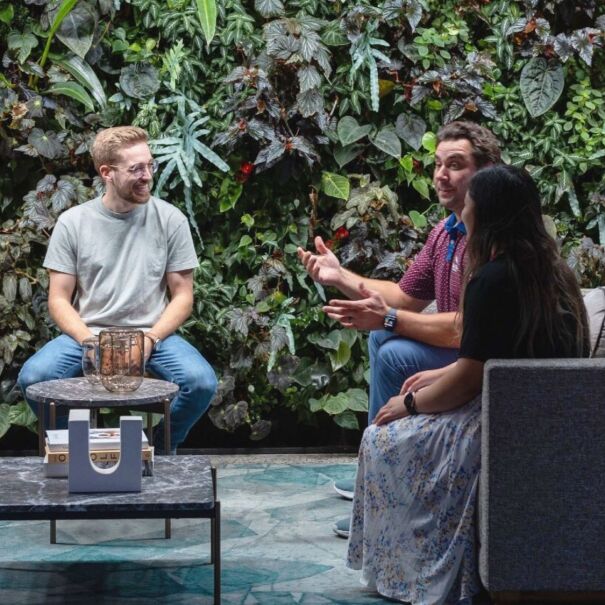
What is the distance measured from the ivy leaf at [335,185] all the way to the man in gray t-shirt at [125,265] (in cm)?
91

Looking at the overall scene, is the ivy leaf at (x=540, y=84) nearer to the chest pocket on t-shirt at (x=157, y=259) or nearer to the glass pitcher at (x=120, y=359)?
the chest pocket on t-shirt at (x=157, y=259)

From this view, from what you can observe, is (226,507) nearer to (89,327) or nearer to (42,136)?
(89,327)

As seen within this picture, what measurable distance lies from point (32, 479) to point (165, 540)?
33.5 inches

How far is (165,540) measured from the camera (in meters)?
3.74

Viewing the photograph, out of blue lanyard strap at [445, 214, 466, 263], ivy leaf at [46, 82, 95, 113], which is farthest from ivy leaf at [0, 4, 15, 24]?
blue lanyard strap at [445, 214, 466, 263]

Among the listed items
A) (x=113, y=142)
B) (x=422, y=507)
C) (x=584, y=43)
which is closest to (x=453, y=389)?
(x=422, y=507)

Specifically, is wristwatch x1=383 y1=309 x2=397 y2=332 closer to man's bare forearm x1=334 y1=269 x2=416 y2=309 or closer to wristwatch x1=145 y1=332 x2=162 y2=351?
man's bare forearm x1=334 y1=269 x2=416 y2=309

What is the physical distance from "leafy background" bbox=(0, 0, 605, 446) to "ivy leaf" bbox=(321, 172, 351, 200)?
0.01m

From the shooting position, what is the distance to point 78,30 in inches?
197

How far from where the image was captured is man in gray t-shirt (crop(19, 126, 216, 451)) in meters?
4.20

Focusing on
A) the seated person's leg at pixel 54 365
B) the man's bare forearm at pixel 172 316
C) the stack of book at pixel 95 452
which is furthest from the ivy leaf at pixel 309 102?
the stack of book at pixel 95 452

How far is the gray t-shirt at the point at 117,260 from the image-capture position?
4.29 metres

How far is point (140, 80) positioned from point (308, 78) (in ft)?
2.34

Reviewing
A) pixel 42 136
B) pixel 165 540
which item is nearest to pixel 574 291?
pixel 165 540
